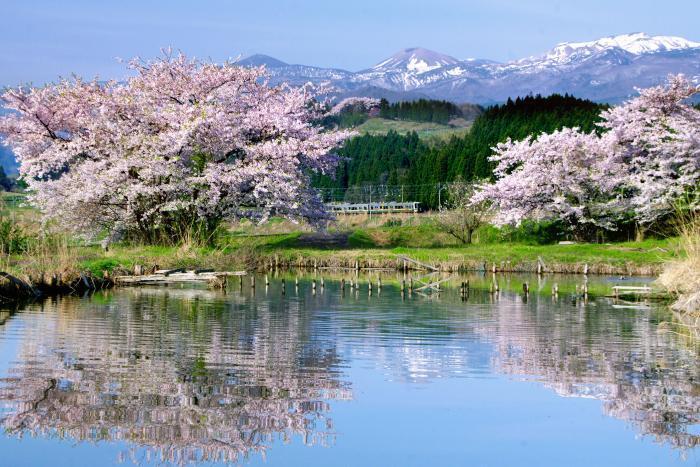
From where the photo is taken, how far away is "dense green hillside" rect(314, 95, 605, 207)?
8406 centimetres

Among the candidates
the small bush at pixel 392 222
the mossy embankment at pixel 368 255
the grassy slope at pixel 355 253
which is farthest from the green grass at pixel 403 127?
the mossy embankment at pixel 368 255

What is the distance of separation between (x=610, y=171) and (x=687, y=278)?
24461mm

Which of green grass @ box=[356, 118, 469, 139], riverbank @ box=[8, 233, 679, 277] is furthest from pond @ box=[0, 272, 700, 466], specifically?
green grass @ box=[356, 118, 469, 139]

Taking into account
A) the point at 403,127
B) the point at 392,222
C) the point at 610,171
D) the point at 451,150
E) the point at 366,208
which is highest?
the point at 403,127

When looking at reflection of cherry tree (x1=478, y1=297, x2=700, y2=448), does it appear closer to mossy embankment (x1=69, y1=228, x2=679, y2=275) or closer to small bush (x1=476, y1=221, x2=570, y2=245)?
mossy embankment (x1=69, y1=228, x2=679, y2=275)

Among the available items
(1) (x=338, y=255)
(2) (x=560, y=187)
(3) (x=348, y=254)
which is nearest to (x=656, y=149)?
(2) (x=560, y=187)

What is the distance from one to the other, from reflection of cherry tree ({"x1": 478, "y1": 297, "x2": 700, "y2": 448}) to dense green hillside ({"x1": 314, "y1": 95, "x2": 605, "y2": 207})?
48.1m

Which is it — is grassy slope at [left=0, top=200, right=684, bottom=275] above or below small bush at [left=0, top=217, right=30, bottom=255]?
below

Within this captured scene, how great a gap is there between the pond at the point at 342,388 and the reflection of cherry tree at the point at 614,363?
39 millimetres

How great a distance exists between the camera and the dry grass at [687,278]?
77.2 ft

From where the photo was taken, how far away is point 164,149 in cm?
4025

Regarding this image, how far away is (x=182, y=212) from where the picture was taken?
4125 cm

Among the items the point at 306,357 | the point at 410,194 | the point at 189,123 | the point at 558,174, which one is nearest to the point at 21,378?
the point at 306,357

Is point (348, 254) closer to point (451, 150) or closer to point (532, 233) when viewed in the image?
point (532, 233)
